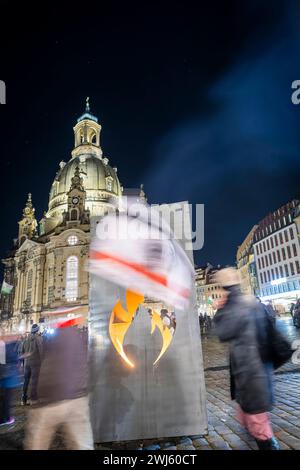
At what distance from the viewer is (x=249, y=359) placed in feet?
9.87

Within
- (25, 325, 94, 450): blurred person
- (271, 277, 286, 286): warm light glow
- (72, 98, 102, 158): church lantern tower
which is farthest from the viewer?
(72, 98, 102, 158): church lantern tower

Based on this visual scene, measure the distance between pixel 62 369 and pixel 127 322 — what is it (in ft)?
4.00

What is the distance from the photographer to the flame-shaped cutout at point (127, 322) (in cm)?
457

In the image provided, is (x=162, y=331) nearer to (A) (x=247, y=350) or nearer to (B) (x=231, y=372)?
(B) (x=231, y=372)

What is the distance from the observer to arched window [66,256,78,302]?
54.8m

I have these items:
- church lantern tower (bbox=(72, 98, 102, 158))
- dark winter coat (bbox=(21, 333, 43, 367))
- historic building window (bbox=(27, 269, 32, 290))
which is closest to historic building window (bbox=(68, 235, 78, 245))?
historic building window (bbox=(27, 269, 32, 290))

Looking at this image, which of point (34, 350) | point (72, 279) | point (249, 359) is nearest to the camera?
point (249, 359)

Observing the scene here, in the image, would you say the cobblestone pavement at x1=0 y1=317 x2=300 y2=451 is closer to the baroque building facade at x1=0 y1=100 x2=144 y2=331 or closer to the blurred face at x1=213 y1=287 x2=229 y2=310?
the blurred face at x1=213 y1=287 x2=229 y2=310

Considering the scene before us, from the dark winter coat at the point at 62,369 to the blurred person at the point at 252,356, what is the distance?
5.85ft

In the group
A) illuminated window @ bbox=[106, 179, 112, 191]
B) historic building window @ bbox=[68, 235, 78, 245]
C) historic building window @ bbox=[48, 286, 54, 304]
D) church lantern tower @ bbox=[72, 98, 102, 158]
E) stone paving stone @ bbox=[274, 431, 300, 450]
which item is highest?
church lantern tower @ bbox=[72, 98, 102, 158]

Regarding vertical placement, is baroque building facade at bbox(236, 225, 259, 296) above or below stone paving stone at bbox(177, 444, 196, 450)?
above

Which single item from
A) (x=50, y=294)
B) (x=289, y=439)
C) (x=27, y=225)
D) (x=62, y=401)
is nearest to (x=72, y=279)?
(x=50, y=294)

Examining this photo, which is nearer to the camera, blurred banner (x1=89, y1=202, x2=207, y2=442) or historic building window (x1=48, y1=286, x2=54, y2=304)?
blurred banner (x1=89, y1=202, x2=207, y2=442)
